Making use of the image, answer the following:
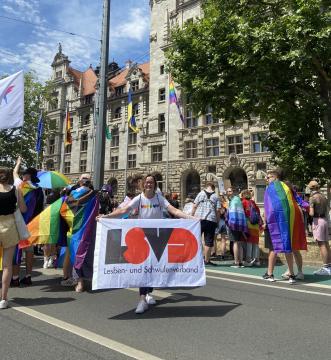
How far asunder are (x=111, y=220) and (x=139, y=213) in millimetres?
496

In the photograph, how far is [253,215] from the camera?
11.4 m

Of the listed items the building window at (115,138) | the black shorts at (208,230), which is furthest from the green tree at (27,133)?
the black shorts at (208,230)

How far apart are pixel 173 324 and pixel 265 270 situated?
213 inches

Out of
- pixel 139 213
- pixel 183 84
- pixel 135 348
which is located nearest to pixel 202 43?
pixel 183 84

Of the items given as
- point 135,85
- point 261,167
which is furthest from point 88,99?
point 261,167

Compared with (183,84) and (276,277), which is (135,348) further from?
(183,84)

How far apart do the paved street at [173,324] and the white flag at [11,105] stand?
4.09 meters

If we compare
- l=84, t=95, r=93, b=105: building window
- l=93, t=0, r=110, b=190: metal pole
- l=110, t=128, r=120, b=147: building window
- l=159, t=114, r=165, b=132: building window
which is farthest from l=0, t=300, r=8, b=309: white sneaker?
l=84, t=95, r=93, b=105: building window

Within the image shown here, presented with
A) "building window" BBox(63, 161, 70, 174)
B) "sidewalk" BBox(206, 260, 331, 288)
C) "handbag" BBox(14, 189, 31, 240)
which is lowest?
"sidewalk" BBox(206, 260, 331, 288)

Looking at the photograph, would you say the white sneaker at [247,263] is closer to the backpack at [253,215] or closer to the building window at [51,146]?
the backpack at [253,215]

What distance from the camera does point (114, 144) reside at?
55.2m

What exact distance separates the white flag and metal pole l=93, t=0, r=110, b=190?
2905 millimetres

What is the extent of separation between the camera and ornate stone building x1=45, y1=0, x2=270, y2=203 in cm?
4035

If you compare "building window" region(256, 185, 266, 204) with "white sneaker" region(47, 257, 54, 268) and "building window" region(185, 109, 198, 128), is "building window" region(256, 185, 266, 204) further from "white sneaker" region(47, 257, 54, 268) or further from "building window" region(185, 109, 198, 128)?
"white sneaker" region(47, 257, 54, 268)
